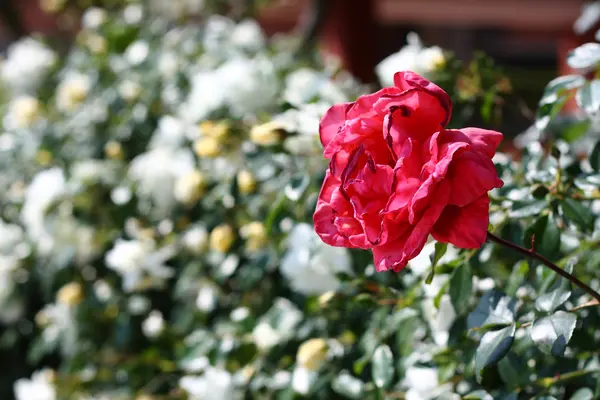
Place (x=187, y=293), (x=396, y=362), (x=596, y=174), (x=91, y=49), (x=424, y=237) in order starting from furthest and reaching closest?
(x=91, y=49) < (x=187, y=293) < (x=396, y=362) < (x=596, y=174) < (x=424, y=237)

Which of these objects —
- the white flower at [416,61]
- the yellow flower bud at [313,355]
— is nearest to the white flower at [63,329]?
the yellow flower bud at [313,355]

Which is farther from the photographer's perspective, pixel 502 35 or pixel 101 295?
pixel 502 35

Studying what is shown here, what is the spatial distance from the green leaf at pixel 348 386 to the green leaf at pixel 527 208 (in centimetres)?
37

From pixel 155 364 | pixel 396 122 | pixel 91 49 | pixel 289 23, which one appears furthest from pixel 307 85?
pixel 289 23

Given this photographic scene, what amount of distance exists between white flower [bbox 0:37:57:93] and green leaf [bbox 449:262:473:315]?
6.82 feet

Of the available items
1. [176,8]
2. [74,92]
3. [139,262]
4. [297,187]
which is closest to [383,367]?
[297,187]

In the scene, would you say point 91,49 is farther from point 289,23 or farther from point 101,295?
point 289,23

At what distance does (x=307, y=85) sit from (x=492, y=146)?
0.99 m

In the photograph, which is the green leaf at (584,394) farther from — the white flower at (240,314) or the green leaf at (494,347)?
the white flower at (240,314)

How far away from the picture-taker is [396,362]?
1.14 m

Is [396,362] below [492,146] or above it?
below

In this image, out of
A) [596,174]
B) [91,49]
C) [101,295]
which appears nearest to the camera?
[596,174]

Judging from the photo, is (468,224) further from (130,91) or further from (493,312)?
(130,91)

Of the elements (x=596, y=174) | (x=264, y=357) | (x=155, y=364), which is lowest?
(x=155, y=364)
